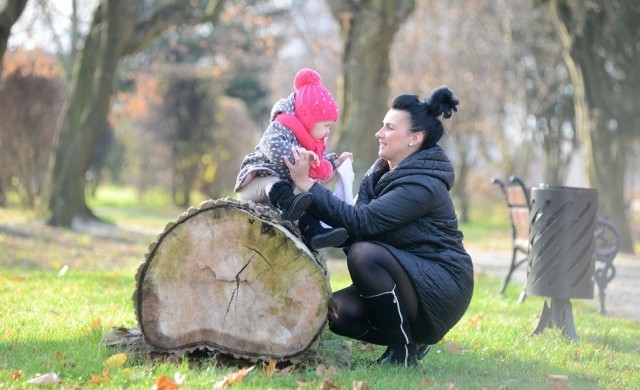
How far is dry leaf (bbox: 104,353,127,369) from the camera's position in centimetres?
461

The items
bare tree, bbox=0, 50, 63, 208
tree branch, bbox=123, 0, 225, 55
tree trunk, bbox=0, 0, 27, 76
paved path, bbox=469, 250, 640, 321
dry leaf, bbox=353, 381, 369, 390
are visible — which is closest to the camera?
dry leaf, bbox=353, 381, 369, 390

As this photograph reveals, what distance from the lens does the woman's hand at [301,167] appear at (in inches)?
189

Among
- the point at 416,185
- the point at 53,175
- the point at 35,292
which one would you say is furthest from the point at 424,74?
the point at 416,185

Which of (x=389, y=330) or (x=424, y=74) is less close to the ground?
(x=424, y=74)

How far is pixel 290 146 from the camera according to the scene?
4949mm

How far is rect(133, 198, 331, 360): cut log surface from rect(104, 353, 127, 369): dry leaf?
16cm

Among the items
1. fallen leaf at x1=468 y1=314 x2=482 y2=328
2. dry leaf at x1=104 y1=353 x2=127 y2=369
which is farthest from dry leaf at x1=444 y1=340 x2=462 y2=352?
dry leaf at x1=104 y1=353 x2=127 y2=369

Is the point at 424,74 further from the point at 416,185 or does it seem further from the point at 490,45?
the point at 416,185

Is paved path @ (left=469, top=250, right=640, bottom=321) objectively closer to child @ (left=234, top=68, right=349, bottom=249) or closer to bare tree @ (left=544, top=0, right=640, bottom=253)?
bare tree @ (left=544, top=0, right=640, bottom=253)

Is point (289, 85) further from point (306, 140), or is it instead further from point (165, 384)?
point (165, 384)

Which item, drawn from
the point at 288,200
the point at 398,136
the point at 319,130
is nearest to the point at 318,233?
the point at 288,200

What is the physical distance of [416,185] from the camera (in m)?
4.90

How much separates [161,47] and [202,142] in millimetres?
3699

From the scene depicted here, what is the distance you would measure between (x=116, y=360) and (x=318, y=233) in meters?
1.24
